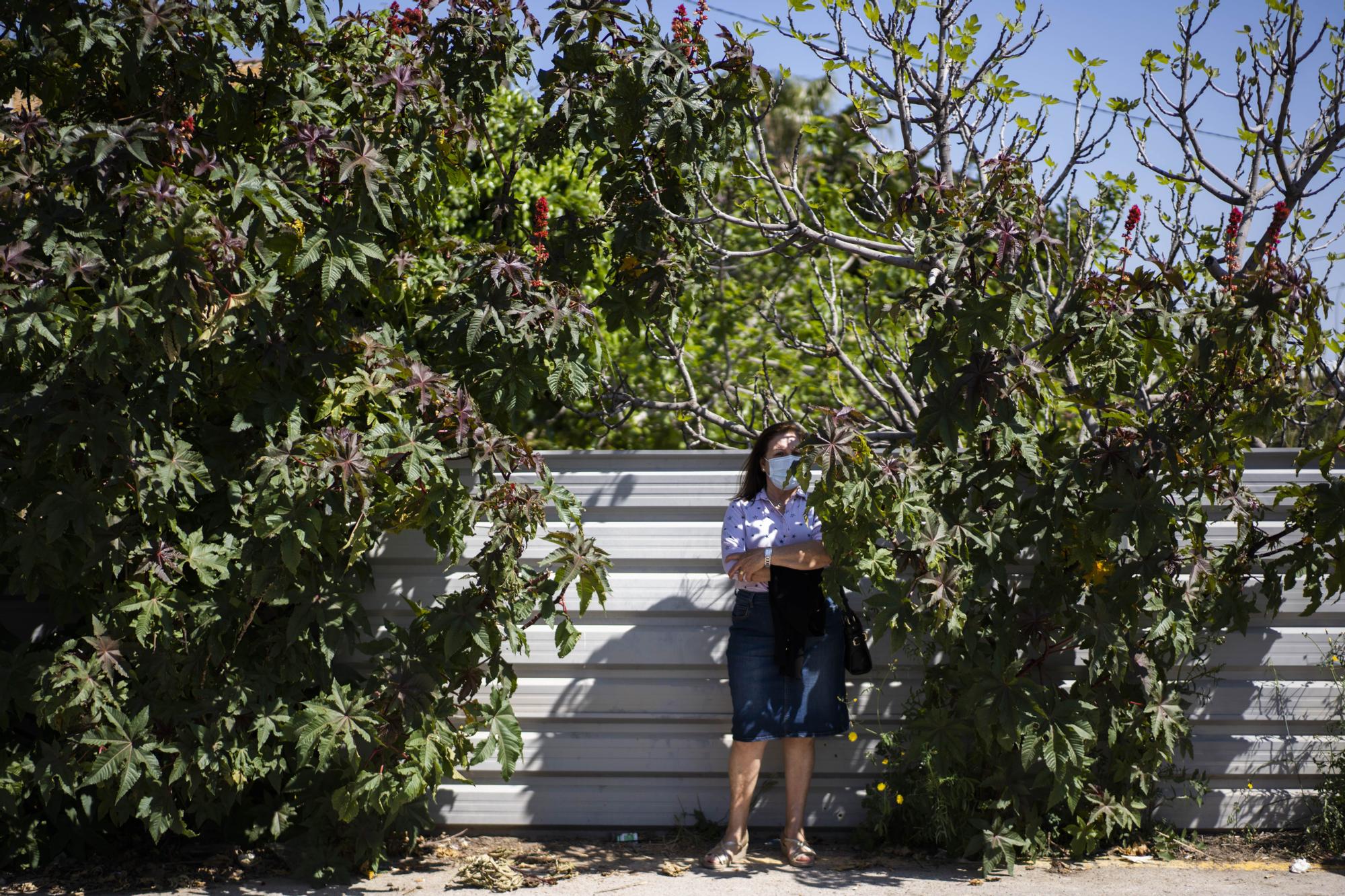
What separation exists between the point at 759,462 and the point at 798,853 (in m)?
1.49

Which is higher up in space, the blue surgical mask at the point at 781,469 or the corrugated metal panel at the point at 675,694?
the blue surgical mask at the point at 781,469

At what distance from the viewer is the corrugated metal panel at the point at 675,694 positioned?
15.7ft

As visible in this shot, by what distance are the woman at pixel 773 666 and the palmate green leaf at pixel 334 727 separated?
136cm

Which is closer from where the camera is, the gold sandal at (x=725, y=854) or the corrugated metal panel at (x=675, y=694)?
the gold sandal at (x=725, y=854)

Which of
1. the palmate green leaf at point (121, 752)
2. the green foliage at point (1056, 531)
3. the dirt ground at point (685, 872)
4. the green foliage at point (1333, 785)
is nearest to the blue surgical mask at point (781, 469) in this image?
the green foliage at point (1056, 531)

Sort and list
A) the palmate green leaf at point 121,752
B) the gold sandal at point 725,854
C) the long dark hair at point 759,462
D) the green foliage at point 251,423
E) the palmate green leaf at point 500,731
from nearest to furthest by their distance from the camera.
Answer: the green foliage at point 251,423
the palmate green leaf at point 121,752
the palmate green leaf at point 500,731
the gold sandal at point 725,854
the long dark hair at point 759,462

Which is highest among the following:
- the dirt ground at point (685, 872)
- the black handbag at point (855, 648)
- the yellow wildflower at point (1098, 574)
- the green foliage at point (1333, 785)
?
the yellow wildflower at point (1098, 574)

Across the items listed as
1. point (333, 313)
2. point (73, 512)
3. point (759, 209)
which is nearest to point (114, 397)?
point (73, 512)

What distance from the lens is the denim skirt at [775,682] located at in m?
4.54

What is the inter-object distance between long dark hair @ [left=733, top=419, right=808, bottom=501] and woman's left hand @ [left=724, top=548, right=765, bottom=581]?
25 cm

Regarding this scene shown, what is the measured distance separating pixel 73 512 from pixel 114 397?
411mm

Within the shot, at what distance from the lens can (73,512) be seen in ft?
13.3

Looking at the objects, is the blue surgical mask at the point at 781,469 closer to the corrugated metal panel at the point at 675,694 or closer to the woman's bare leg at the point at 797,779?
the corrugated metal panel at the point at 675,694

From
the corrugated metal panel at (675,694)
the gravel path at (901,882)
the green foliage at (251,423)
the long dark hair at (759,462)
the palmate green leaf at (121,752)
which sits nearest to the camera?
the green foliage at (251,423)
